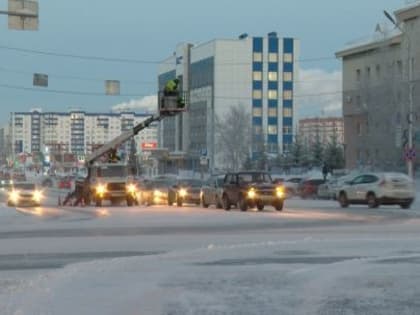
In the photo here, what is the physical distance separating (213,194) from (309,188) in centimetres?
2189

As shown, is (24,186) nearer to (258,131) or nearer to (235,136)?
(235,136)

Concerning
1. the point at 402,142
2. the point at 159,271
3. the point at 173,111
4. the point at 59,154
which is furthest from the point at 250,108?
the point at 159,271

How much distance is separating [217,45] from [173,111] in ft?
307

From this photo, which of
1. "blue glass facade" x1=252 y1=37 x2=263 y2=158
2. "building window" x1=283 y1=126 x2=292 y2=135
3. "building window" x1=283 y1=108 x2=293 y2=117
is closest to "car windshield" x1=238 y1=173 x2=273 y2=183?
"blue glass facade" x1=252 y1=37 x2=263 y2=158

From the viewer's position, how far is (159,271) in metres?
14.5

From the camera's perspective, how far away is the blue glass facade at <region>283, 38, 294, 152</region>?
135m

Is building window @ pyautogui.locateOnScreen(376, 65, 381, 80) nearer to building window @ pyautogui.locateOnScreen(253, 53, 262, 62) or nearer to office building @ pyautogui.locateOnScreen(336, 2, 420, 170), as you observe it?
office building @ pyautogui.locateOnScreen(336, 2, 420, 170)

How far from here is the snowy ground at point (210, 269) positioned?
1100 cm

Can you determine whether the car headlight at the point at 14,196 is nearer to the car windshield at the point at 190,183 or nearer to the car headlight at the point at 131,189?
the car headlight at the point at 131,189

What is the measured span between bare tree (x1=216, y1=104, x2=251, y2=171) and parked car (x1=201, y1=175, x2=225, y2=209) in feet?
213

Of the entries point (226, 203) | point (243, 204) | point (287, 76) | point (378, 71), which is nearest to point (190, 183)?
point (226, 203)

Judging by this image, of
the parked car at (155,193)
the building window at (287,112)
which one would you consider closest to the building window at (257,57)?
the building window at (287,112)

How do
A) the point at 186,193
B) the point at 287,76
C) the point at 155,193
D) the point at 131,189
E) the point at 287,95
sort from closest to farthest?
the point at 186,193
the point at 131,189
the point at 155,193
the point at 287,76
the point at 287,95

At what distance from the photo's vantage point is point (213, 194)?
136 ft
